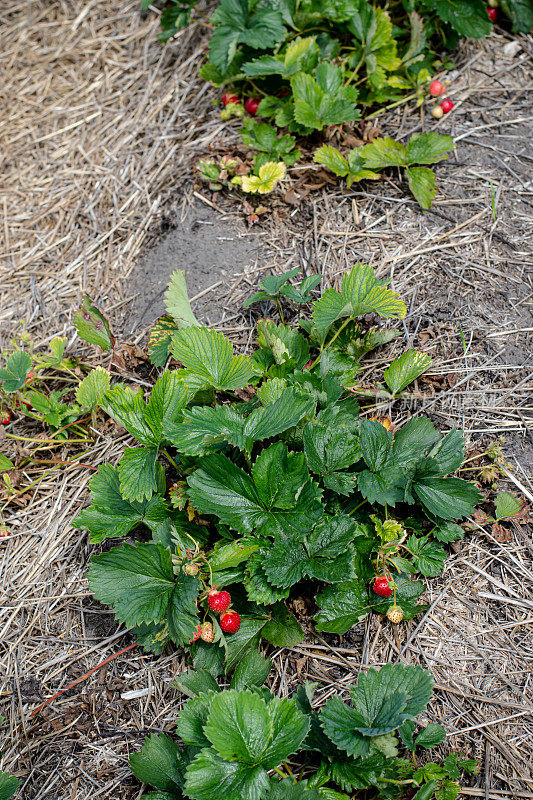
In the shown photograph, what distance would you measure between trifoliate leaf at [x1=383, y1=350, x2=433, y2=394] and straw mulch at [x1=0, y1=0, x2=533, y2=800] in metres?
0.12

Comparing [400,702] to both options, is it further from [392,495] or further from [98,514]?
[98,514]

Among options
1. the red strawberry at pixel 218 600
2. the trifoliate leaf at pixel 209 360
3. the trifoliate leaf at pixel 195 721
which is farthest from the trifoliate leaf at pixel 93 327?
the trifoliate leaf at pixel 195 721

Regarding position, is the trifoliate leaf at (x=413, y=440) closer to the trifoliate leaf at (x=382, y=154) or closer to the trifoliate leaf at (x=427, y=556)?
the trifoliate leaf at (x=427, y=556)

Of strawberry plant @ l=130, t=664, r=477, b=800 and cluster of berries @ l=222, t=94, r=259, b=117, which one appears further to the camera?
cluster of berries @ l=222, t=94, r=259, b=117

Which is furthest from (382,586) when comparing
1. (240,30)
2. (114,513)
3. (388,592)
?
(240,30)

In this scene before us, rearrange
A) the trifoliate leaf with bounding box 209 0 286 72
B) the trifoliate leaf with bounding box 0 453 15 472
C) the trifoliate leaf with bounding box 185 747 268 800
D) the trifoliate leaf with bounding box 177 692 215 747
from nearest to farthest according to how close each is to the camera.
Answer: the trifoliate leaf with bounding box 185 747 268 800, the trifoliate leaf with bounding box 177 692 215 747, the trifoliate leaf with bounding box 0 453 15 472, the trifoliate leaf with bounding box 209 0 286 72

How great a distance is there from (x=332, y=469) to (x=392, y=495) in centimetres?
20

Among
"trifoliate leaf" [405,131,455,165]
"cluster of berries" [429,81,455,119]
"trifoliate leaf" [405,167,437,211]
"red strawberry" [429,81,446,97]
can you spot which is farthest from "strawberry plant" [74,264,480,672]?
"red strawberry" [429,81,446,97]

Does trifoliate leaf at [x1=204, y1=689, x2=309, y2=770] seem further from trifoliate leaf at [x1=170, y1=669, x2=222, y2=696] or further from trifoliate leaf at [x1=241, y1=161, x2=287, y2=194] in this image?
trifoliate leaf at [x1=241, y1=161, x2=287, y2=194]

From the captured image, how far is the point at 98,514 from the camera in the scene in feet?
5.47

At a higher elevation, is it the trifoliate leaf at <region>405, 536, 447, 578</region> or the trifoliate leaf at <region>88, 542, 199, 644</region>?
the trifoliate leaf at <region>88, 542, 199, 644</region>

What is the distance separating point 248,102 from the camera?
2.46m

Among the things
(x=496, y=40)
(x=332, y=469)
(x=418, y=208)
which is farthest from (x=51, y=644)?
(x=496, y=40)

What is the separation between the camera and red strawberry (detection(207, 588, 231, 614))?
1.49 metres
